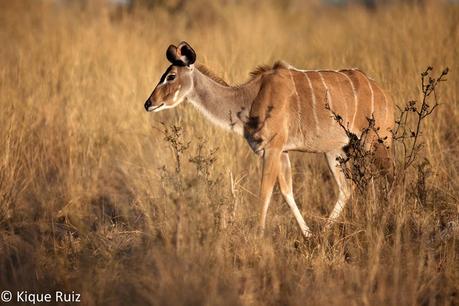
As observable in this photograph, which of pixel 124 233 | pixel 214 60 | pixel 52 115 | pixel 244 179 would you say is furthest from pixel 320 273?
pixel 52 115

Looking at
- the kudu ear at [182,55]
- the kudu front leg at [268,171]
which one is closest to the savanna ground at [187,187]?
the kudu front leg at [268,171]

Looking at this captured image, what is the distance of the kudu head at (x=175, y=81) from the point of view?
249 inches

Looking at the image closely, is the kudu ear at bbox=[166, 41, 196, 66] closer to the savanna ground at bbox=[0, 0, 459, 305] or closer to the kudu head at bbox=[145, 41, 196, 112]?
the kudu head at bbox=[145, 41, 196, 112]

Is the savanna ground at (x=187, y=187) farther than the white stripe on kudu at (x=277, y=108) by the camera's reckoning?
No

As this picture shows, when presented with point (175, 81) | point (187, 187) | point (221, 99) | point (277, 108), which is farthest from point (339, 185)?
point (187, 187)

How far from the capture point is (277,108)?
621cm

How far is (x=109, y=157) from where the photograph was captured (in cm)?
787

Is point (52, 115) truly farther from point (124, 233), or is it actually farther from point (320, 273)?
point (320, 273)

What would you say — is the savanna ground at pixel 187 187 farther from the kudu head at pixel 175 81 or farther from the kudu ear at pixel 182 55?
the kudu ear at pixel 182 55

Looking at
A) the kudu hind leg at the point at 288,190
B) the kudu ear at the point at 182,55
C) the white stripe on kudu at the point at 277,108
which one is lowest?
the kudu hind leg at the point at 288,190

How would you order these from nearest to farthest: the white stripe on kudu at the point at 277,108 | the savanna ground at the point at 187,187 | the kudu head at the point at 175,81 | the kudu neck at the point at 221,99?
the savanna ground at the point at 187,187 → the white stripe on kudu at the point at 277,108 → the kudu head at the point at 175,81 → the kudu neck at the point at 221,99

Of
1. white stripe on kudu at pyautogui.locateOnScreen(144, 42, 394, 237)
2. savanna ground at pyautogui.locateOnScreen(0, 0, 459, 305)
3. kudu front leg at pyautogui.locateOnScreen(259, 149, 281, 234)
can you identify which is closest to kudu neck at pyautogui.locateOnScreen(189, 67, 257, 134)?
white stripe on kudu at pyautogui.locateOnScreen(144, 42, 394, 237)

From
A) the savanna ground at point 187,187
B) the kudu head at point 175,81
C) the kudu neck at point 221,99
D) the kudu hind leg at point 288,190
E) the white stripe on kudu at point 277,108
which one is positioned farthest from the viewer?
the kudu neck at point 221,99

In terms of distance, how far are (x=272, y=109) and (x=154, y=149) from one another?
6.48 ft
